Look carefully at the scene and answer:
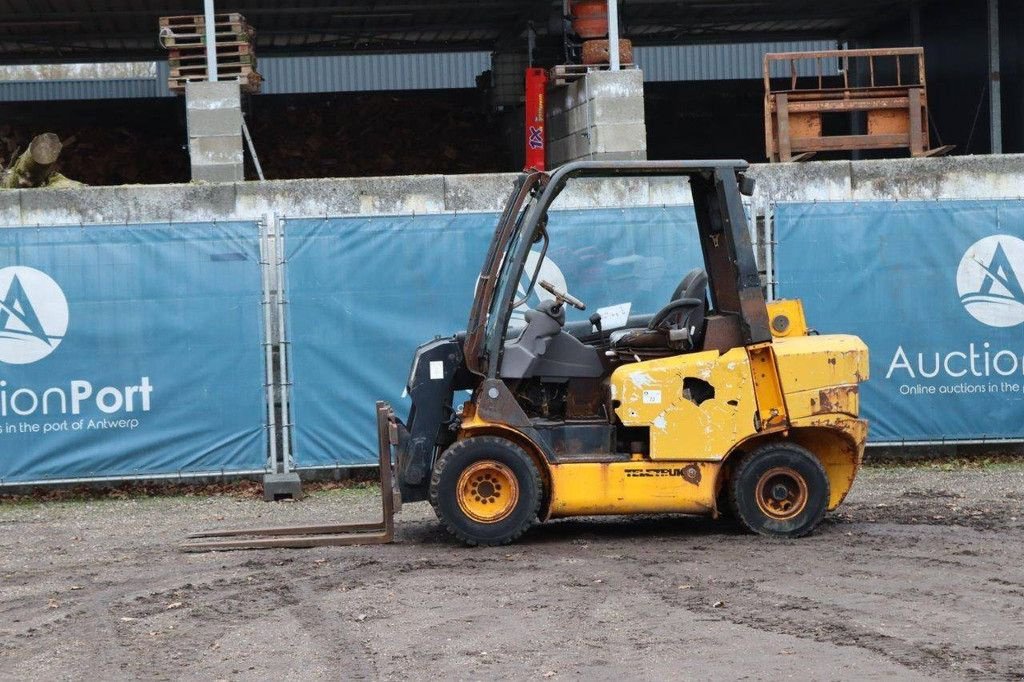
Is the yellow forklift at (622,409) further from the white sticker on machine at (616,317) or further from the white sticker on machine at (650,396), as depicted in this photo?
the white sticker on machine at (616,317)

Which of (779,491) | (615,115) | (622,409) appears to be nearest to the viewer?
(622,409)

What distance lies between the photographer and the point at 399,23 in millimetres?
24031

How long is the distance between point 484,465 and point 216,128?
9651mm

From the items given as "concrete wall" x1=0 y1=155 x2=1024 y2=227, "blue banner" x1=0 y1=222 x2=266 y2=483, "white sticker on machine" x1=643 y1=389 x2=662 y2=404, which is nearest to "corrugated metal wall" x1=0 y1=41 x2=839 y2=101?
"concrete wall" x1=0 y1=155 x2=1024 y2=227

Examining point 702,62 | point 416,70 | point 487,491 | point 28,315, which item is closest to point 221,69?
point 28,315

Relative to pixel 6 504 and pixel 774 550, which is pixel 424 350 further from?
pixel 6 504

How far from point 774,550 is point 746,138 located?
1922 centimetres

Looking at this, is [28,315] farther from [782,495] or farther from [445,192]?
[782,495]

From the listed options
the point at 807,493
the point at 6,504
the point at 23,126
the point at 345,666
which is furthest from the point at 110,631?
the point at 23,126

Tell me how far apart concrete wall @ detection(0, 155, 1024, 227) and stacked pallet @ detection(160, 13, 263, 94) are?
498 centimetres

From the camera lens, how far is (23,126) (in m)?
24.2

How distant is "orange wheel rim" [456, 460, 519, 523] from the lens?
8430 mm

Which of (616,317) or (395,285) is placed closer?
(616,317)

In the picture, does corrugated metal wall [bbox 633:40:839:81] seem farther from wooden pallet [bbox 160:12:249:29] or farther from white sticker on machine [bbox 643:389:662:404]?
white sticker on machine [bbox 643:389:662:404]
